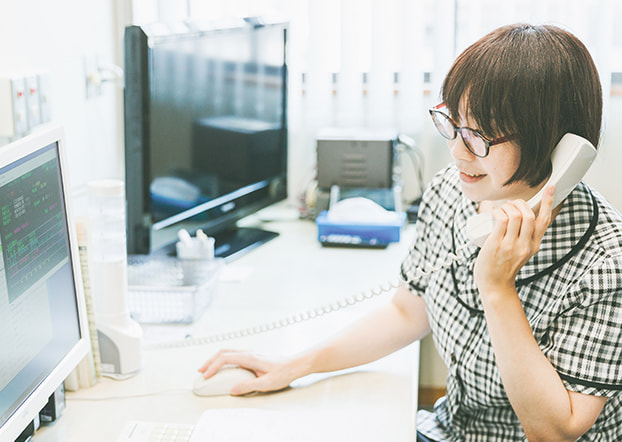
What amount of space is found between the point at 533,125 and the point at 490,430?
541 millimetres

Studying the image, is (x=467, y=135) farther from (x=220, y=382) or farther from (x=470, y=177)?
(x=220, y=382)

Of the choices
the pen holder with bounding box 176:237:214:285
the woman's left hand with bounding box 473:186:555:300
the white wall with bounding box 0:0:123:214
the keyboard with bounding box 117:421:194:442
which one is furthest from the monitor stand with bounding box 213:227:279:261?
the woman's left hand with bounding box 473:186:555:300

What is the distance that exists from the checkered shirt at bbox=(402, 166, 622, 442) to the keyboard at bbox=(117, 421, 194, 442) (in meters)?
0.49

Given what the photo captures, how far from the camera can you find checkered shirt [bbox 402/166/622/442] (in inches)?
42.5

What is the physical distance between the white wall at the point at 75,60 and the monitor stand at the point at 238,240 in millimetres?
388

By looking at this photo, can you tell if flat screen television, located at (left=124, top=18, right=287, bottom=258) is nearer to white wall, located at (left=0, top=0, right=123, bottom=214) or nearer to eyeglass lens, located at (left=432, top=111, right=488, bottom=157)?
white wall, located at (left=0, top=0, right=123, bottom=214)

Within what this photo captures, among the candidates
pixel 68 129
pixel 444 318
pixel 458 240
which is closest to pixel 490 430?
pixel 444 318

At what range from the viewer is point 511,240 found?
3.56 feet

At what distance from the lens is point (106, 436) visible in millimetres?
1087

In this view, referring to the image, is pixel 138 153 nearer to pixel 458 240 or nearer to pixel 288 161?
pixel 458 240

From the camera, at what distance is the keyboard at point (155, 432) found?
3.50 feet

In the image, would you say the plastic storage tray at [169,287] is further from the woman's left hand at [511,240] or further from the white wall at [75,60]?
the woman's left hand at [511,240]

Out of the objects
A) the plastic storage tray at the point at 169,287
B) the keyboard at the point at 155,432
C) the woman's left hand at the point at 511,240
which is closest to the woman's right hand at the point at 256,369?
the keyboard at the point at 155,432

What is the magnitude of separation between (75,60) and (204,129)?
1.36 feet
